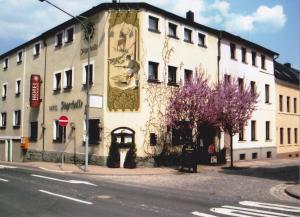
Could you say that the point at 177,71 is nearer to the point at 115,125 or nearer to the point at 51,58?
the point at 115,125

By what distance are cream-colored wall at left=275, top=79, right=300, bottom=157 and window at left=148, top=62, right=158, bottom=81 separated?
643 inches

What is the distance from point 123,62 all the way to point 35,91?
388 inches

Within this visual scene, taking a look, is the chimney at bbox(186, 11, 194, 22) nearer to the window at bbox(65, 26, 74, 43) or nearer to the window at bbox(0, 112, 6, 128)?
the window at bbox(65, 26, 74, 43)

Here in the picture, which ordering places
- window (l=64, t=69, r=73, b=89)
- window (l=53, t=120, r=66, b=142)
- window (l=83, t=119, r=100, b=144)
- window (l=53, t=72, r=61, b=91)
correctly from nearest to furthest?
window (l=83, t=119, r=100, b=144) → window (l=64, t=69, r=73, b=89) → window (l=53, t=120, r=66, b=142) → window (l=53, t=72, r=61, b=91)

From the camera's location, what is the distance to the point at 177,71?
25719mm

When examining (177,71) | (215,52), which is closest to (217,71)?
(215,52)

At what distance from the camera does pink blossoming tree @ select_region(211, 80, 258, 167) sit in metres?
22.7

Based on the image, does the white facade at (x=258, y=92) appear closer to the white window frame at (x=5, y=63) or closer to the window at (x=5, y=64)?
the white window frame at (x=5, y=63)

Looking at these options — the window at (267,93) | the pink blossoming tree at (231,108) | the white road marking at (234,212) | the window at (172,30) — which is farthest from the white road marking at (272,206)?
the window at (267,93)

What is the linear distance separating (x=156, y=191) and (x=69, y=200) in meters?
3.68

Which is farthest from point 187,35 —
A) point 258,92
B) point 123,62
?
point 258,92

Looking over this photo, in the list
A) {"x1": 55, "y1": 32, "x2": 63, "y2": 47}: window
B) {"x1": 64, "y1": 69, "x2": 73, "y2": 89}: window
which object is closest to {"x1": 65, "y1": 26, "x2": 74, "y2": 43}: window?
{"x1": 55, "y1": 32, "x2": 63, "y2": 47}: window

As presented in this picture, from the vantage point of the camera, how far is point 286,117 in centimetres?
3766

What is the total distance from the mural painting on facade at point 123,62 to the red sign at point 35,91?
911cm
